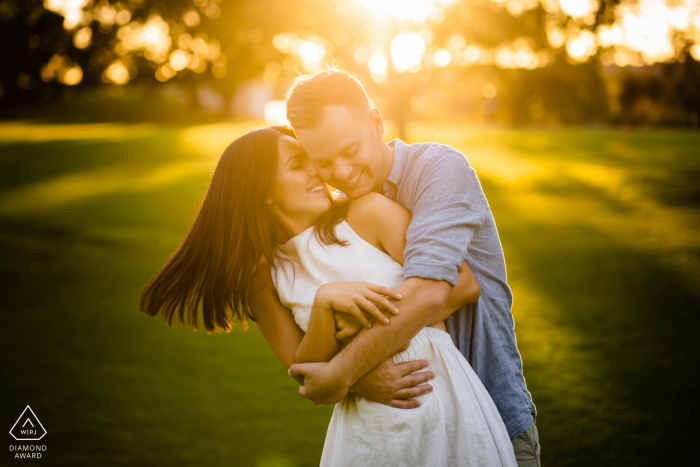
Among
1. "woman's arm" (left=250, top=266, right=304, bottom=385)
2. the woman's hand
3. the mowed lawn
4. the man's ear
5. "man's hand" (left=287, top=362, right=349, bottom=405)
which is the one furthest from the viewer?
the mowed lawn

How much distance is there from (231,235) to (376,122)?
780 millimetres

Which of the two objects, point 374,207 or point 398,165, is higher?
point 398,165

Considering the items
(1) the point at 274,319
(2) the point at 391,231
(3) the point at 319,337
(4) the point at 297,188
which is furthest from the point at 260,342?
(2) the point at 391,231

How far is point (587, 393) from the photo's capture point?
4.86m

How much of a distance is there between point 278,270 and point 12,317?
21.3ft

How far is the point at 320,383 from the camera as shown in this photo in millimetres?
1873

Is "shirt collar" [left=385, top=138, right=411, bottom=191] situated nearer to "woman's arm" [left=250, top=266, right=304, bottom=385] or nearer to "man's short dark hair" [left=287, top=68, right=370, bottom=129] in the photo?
"man's short dark hair" [left=287, top=68, right=370, bottom=129]

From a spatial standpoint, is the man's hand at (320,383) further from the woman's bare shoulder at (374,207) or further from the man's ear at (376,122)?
the man's ear at (376,122)

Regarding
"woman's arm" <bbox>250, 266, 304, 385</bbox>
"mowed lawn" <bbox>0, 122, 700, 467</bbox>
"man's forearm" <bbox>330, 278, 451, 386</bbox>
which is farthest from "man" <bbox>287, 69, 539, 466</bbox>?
"mowed lawn" <bbox>0, 122, 700, 467</bbox>

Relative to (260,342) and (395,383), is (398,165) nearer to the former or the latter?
(395,383)

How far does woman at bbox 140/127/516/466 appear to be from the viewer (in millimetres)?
1848

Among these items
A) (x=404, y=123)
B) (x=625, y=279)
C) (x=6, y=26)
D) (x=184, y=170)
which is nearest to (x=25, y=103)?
(x=6, y=26)

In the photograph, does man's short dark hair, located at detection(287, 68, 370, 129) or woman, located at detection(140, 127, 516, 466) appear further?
man's short dark hair, located at detection(287, 68, 370, 129)

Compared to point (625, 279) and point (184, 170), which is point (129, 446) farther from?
point (184, 170)
